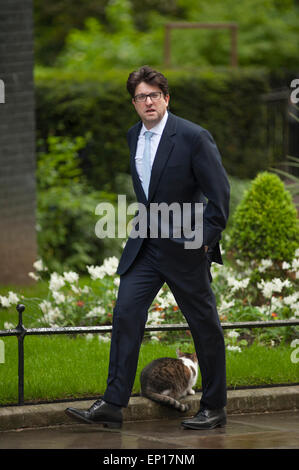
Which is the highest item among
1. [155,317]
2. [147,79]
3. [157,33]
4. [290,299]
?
[157,33]

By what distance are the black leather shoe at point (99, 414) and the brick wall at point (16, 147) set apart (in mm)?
4870

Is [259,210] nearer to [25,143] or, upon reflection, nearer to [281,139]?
[25,143]

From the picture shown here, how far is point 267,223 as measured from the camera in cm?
852

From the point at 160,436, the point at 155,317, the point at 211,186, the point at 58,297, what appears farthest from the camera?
the point at 58,297

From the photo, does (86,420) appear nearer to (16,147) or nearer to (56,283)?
(56,283)

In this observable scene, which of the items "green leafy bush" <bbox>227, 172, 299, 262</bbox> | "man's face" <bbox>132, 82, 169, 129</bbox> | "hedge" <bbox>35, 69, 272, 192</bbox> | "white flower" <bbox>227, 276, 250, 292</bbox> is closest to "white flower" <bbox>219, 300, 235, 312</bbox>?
"white flower" <bbox>227, 276, 250, 292</bbox>

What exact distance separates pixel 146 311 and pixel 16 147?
5043 millimetres

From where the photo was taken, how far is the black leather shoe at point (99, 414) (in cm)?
565

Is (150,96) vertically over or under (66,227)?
over

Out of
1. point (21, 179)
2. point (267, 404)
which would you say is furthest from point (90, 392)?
point (21, 179)

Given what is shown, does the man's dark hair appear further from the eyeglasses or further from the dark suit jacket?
the dark suit jacket

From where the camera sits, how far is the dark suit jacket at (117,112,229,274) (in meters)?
5.52

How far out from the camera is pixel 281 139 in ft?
55.8

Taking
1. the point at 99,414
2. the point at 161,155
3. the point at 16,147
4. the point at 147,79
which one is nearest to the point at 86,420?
the point at 99,414
